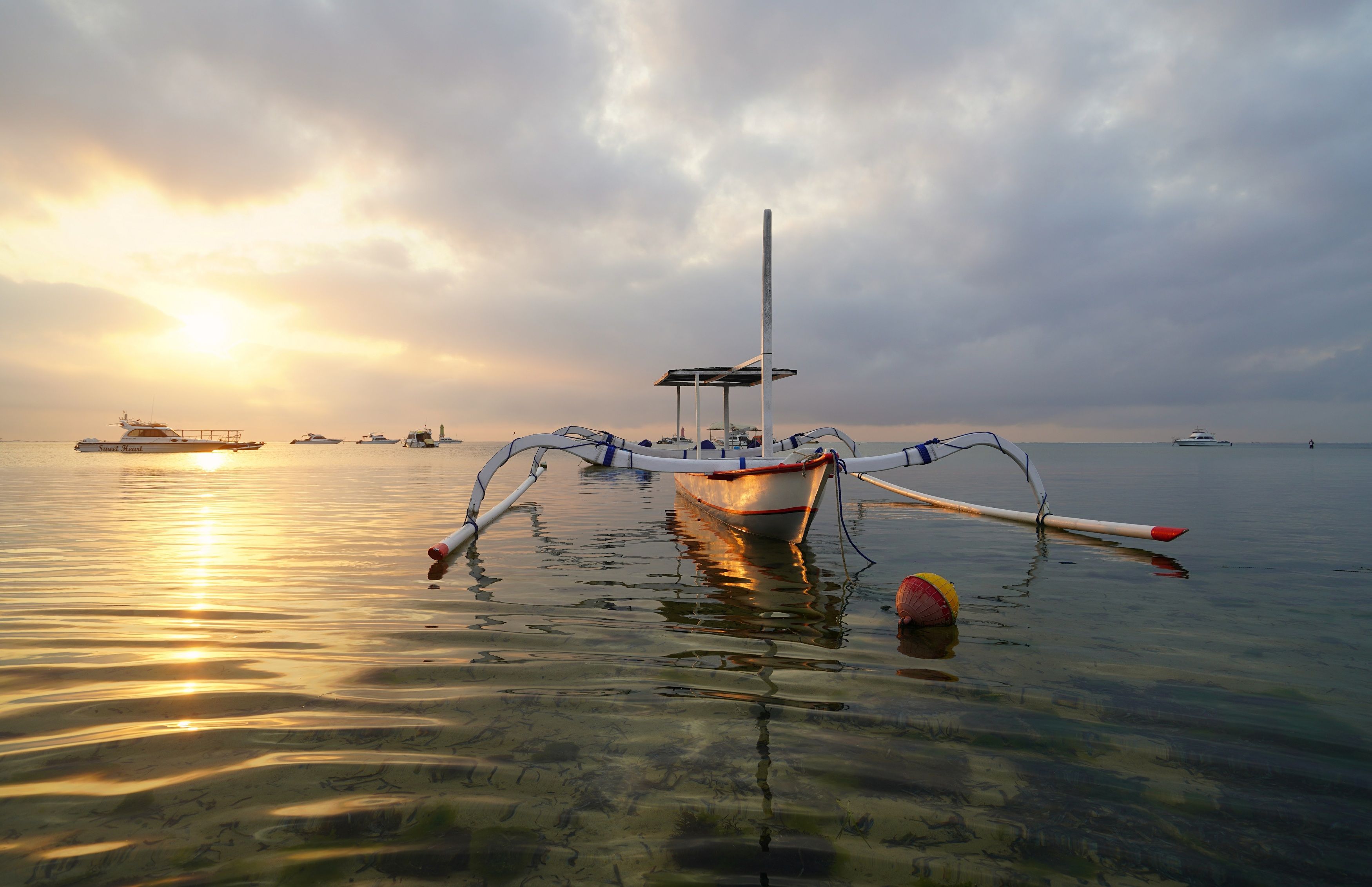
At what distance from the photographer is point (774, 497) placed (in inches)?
402

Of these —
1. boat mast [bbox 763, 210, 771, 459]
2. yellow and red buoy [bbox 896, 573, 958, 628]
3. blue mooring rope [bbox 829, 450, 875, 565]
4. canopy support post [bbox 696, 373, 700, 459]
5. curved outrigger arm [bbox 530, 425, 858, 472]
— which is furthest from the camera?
canopy support post [bbox 696, 373, 700, 459]

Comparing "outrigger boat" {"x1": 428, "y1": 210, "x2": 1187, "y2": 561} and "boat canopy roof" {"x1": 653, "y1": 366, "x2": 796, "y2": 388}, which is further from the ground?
"boat canopy roof" {"x1": 653, "y1": 366, "x2": 796, "y2": 388}

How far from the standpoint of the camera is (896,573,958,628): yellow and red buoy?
18.7 ft

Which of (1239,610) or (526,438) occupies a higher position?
(526,438)

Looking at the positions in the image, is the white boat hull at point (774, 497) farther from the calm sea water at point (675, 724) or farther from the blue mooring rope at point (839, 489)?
the calm sea water at point (675, 724)

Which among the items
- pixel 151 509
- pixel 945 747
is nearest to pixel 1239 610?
pixel 945 747

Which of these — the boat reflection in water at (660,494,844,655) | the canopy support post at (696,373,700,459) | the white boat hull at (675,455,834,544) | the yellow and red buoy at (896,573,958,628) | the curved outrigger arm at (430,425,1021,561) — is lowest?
the boat reflection in water at (660,494,844,655)

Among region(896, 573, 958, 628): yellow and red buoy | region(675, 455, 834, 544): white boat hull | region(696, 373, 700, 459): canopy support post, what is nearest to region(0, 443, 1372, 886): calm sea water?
region(896, 573, 958, 628): yellow and red buoy

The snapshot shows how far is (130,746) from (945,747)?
4.58m

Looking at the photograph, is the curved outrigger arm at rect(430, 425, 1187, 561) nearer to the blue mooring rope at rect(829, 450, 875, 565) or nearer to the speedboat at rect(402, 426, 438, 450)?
the blue mooring rope at rect(829, 450, 875, 565)

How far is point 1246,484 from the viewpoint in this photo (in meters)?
28.6

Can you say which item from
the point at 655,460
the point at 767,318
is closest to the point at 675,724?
the point at 655,460

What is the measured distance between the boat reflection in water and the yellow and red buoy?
2.16ft

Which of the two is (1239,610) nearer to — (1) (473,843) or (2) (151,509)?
(1) (473,843)
